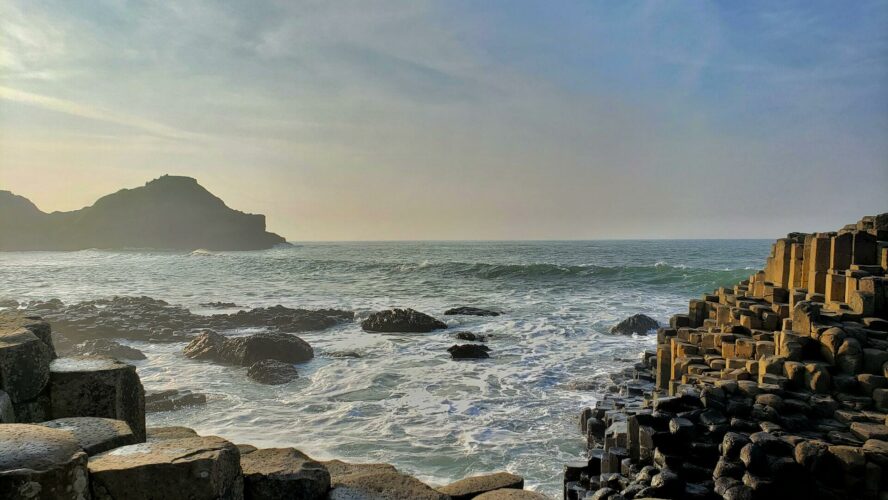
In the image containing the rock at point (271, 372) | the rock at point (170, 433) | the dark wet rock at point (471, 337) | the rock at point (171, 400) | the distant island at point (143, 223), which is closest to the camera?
the rock at point (170, 433)

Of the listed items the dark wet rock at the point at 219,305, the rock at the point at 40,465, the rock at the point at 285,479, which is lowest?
the dark wet rock at the point at 219,305

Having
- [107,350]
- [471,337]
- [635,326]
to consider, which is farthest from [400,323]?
[107,350]

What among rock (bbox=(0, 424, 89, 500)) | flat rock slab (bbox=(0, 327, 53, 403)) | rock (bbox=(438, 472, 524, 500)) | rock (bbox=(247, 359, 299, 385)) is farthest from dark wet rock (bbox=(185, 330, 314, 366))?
rock (bbox=(0, 424, 89, 500))

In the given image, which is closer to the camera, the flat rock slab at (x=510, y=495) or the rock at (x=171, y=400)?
the flat rock slab at (x=510, y=495)

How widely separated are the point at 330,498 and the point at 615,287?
32.2 metres

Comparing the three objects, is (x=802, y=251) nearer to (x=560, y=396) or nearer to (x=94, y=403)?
(x=560, y=396)

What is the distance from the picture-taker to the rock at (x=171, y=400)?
10281 millimetres

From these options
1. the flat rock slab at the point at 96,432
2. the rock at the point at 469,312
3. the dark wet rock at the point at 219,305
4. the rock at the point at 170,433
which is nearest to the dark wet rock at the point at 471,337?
the rock at the point at 469,312

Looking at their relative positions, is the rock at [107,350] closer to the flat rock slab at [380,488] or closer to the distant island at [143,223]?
the flat rock slab at [380,488]

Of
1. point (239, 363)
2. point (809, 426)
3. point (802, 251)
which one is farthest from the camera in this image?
point (239, 363)

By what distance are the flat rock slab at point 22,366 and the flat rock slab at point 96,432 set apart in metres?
0.44

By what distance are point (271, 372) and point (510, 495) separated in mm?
9887

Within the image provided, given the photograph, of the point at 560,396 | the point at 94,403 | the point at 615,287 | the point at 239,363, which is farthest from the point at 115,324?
the point at 615,287

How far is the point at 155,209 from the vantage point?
124 m
